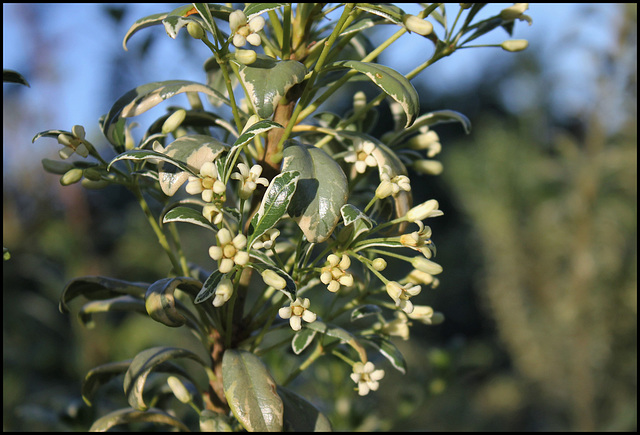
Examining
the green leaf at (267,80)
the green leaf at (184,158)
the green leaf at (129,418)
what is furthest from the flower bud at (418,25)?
the green leaf at (129,418)

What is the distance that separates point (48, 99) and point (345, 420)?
6.77 ft

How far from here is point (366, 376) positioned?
670mm

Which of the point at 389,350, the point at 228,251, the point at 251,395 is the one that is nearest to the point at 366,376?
the point at 389,350

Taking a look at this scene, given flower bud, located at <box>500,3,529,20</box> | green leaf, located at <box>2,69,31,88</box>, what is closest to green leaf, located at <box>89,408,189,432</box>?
green leaf, located at <box>2,69,31,88</box>

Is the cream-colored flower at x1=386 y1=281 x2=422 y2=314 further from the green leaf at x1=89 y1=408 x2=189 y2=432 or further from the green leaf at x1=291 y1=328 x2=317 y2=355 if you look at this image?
the green leaf at x1=89 y1=408 x2=189 y2=432

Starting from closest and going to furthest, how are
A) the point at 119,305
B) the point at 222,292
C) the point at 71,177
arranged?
1. the point at 222,292
2. the point at 71,177
3. the point at 119,305

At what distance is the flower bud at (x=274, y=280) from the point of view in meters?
0.54

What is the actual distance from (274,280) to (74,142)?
11.9 inches

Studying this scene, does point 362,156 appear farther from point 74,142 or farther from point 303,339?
point 74,142

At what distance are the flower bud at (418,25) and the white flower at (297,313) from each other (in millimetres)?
308

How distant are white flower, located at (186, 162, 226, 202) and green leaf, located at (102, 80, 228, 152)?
169mm

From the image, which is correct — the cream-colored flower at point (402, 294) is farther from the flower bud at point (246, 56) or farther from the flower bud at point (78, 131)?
the flower bud at point (78, 131)

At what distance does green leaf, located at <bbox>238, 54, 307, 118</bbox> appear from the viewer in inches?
21.7

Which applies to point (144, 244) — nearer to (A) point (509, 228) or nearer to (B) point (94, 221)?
(B) point (94, 221)
